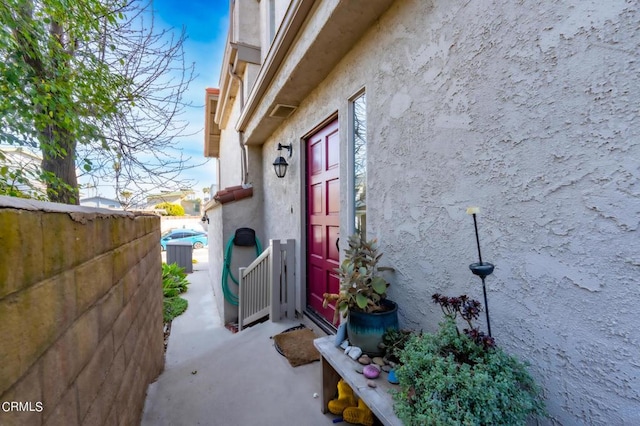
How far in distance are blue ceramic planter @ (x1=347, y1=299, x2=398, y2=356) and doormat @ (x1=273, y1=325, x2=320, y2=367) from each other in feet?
3.79

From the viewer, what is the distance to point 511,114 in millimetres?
1281

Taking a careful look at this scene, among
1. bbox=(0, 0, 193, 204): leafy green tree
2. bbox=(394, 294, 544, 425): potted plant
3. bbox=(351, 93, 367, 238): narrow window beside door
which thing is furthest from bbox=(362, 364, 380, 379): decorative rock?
bbox=(0, 0, 193, 204): leafy green tree

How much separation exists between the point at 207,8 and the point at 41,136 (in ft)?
14.0

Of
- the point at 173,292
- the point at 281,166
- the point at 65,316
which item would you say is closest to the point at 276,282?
the point at 281,166

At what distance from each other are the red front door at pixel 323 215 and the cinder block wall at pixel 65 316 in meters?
1.99

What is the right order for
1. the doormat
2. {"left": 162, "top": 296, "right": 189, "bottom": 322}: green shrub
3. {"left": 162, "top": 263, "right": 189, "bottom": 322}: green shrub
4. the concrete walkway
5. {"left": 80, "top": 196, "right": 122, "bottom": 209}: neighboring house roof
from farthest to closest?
{"left": 162, "top": 263, "right": 189, "bottom": 322}: green shrub
{"left": 162, "top": 296, "right": 189, "bottom": 322}: green shrub
{"left": 80, "top": 196, "right": 122, "bottom": 209}: neighboring house roof
the doormat
the concrete walkway

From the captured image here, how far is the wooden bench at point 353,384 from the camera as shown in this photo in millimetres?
1354

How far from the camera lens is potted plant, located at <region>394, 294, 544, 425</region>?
3.32 ft

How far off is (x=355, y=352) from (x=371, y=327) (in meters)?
0.20

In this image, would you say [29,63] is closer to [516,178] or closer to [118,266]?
[118,266]

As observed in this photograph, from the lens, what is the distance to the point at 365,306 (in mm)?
1815

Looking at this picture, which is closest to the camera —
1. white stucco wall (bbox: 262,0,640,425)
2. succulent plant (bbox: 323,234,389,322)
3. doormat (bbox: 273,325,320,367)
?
white stucco wall (bbox: 262,0,640,425)

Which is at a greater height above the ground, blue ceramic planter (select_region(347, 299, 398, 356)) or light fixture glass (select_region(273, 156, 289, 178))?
light fixture glass (select_region(273, 156, 289, 178))

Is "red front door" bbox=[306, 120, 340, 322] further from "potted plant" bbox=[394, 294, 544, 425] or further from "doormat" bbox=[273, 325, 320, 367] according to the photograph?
"potted plant" bbox=[394, 294, 544, 425]
